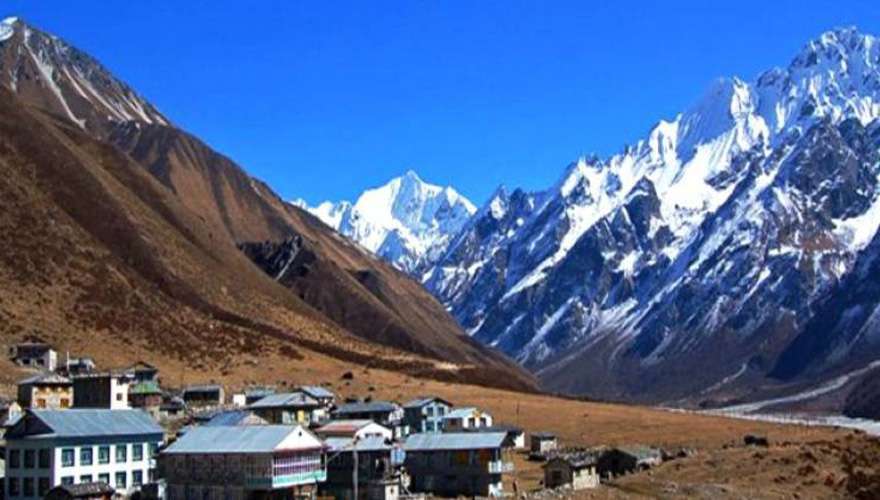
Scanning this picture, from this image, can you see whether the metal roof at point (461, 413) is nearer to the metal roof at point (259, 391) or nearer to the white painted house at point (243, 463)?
the metal roof at point (259, 391)

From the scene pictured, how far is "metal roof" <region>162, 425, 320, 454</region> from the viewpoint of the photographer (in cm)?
8519

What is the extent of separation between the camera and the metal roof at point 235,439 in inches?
3354

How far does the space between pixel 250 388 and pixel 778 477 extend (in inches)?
2967

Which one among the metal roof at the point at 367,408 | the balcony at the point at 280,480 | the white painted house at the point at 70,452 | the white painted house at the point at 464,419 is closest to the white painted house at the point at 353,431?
the balcony at the point at 280,480

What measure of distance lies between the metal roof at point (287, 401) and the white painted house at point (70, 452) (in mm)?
41673

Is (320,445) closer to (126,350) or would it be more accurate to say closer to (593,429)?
(593,429)

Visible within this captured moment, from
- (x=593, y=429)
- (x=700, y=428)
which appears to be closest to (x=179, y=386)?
(x=593, y=429)

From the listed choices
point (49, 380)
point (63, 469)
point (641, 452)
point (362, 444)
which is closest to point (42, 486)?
point (63, 469)

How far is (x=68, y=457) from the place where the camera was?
88.5 meters

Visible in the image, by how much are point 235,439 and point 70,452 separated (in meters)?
11.8

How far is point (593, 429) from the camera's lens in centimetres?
15962

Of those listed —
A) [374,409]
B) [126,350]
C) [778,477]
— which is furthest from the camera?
[126,350]

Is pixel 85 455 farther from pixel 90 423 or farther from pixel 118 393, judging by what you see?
pixel 118 393

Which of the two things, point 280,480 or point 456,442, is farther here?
point 456,442
